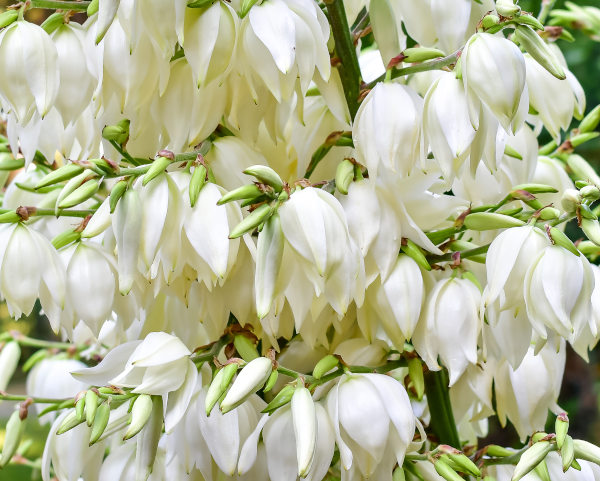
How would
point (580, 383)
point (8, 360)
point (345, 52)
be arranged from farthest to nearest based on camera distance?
point (580, 383) < point (8, 360) < point (345, 52)

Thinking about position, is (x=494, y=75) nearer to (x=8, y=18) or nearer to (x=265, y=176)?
(x=265, y=176)

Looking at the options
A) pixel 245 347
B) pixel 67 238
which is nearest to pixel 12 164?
pixel 67 238

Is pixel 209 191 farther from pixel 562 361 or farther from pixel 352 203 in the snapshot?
pixel 562 361

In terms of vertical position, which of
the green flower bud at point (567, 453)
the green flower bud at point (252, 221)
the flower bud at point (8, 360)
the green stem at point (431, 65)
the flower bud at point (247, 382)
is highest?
the green stem at point (431, 65)

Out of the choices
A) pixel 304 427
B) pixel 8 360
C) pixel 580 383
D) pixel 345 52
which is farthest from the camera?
pixel 580 383

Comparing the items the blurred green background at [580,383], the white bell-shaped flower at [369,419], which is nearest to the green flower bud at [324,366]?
the white bell-shaped flower at [369,419]

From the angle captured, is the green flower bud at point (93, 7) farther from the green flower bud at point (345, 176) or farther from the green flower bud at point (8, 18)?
Result: the green flower bud at point (345, 176)

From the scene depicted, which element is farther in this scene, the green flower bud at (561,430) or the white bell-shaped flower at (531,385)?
the white bell-shaped flower at (531,385)
